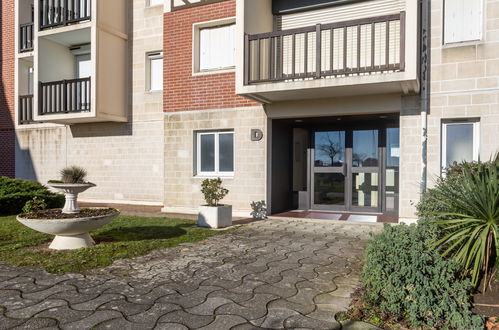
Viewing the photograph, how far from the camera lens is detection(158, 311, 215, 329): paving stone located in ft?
9.76

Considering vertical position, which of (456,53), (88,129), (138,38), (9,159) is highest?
(138,38)

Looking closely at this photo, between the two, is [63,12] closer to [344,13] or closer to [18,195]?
[18,195]

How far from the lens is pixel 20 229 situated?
739cm

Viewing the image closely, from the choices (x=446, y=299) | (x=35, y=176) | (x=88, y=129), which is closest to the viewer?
(x=446, y=299)

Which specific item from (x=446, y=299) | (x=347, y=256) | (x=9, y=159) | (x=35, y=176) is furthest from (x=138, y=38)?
(x=446, y=299)

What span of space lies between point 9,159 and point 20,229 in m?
9.10

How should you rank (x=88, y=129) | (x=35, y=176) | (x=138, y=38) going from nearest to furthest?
(x=138, y=38)
(x=88, y=129)
(x=35, y=176)

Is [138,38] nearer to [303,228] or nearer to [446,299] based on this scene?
[303,228]

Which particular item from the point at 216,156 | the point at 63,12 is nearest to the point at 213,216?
the point at 216,156

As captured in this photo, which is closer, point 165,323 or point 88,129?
point 165,323

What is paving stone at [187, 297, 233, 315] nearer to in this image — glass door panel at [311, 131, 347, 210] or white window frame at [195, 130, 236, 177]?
white window frame at [195, 130, 236, 177]

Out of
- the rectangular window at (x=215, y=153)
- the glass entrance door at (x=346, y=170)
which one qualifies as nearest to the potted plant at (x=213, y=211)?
the rectangular window at (x=215, y=153)

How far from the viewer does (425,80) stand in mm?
7762

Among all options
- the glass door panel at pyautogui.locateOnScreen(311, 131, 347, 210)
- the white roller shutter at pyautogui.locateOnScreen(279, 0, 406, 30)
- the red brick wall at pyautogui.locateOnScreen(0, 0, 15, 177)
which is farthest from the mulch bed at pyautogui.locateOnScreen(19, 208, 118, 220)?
the red brick wall at pyautogui.locateOnScreen(0, 0, 15, 177)
